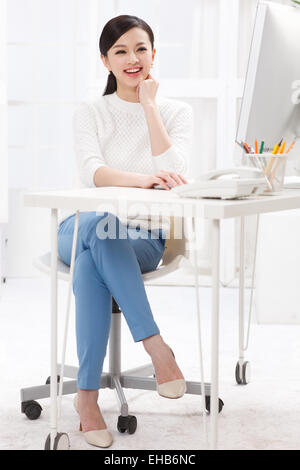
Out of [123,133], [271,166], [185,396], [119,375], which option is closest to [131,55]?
[123,133]

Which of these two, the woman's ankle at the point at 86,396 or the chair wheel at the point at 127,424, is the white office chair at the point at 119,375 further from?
the woman's ankle at the point at 86,396

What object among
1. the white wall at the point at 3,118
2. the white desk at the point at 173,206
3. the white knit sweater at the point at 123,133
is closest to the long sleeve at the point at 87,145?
the white knit sweater at the point at 123,133

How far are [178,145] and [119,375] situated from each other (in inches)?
27.5

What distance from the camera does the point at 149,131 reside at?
2156 millimetres

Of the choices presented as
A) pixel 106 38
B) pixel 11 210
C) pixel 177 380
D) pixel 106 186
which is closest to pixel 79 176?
pixel 106 186

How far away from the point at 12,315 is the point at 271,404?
5.00 ft

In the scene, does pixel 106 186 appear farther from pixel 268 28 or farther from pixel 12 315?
pixel 12 315

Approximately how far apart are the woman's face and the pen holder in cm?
59

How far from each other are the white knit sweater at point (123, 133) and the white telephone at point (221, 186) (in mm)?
571

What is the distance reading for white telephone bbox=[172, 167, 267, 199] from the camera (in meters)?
1.54

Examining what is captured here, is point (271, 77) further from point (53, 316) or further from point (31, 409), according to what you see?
point (31, 409)

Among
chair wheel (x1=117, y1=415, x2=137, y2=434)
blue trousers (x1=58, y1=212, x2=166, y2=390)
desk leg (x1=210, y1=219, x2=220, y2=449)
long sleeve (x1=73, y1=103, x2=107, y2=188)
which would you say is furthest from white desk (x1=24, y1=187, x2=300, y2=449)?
long sleeve (x1=73, y1=103, x2=107, y2=188)

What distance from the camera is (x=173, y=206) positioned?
1517 mm
